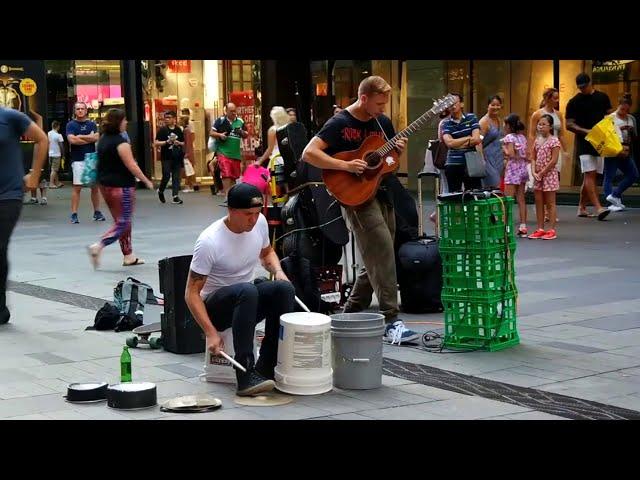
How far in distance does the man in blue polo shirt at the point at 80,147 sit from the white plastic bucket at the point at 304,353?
1122cm

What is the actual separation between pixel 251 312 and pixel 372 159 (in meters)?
2.19

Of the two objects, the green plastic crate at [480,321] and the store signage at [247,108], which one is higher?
the store signage at [247,108]

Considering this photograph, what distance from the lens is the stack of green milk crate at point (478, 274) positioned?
7406 mm

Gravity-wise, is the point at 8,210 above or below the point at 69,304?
above

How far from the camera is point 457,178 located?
1195cm

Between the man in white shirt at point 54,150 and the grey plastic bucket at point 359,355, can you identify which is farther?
the man in white shirt at point 54,150

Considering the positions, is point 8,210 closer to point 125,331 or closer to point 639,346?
point 125,331

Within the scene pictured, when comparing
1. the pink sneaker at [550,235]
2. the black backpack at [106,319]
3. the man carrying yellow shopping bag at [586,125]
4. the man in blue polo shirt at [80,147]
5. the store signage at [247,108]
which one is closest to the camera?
the black backpack at [106,319]

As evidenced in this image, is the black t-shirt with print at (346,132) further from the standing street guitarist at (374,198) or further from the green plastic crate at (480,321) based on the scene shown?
the green plastic crate at (480,321)

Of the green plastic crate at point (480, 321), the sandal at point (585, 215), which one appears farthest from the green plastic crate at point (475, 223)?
the sandal at point (585, 215)

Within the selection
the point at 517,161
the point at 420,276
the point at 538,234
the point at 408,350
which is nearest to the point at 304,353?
the point at 408,350
